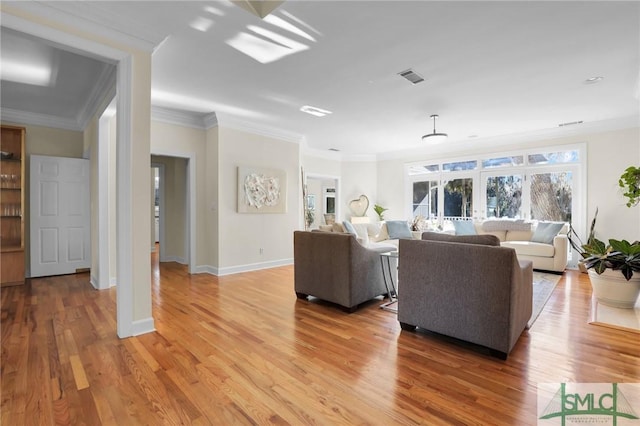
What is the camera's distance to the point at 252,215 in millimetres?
5562

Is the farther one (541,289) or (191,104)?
(191,104)

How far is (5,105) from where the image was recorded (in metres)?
4.61

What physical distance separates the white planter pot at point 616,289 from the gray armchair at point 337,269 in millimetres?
2419

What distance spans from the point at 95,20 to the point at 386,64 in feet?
8.68

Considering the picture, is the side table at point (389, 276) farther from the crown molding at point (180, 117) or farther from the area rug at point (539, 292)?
the crown molding at point (180, 117)

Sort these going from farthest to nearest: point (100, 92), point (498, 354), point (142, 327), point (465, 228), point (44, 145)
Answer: point (465, 228)
point (44, 145)
point (100, 92)
point (142, 327)
point (498, 354)

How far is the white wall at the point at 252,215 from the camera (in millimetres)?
5156

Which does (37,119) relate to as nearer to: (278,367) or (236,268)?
(236,268)

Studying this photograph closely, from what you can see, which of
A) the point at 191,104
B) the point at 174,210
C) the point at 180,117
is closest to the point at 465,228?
the point at 191,104

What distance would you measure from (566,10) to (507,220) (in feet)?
15.1

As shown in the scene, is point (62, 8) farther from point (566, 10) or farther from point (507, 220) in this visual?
point (507, 220)

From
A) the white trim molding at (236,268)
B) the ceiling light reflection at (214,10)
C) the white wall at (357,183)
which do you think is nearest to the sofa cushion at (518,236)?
the white wall at (357,183)

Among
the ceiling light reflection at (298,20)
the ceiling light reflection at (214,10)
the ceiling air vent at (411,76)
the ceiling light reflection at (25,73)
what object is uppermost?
the ceiling light reflection at (25,73)

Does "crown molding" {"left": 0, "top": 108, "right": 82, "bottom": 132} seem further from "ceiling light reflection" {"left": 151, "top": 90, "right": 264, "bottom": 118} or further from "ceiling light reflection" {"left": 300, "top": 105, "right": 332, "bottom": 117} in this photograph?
"ceiling light reflection" {"left": 300, "top": 105, "right": 332, "bottom": 117}
